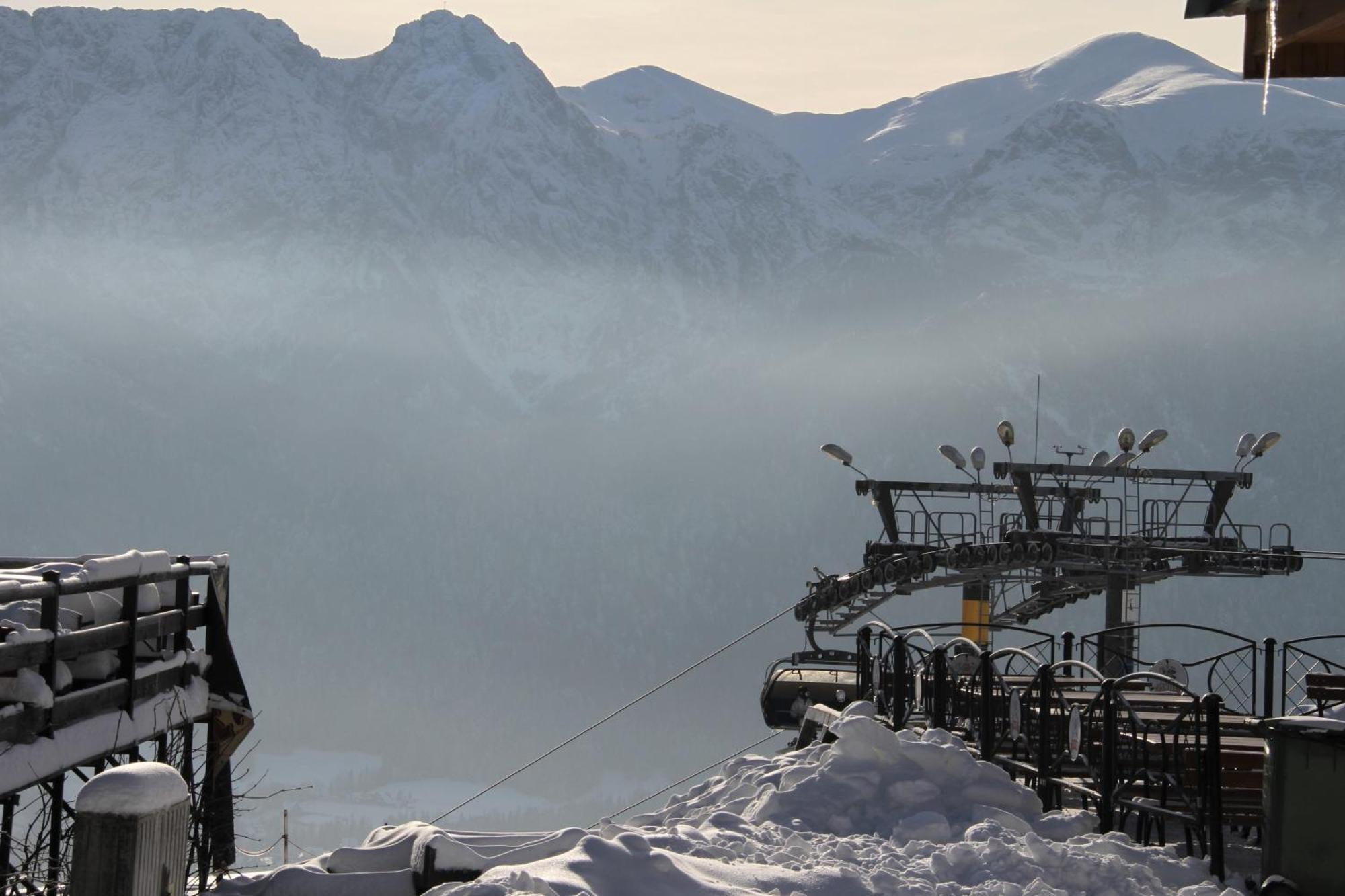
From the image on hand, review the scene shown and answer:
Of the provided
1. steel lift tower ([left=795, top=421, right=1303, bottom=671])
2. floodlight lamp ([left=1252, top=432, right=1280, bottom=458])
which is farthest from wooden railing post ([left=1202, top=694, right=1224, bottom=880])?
floodlight lamp ([left=1252, top=432, right=1280, bottom=458])

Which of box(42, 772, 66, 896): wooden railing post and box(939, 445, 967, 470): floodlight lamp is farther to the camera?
box(939, 445, 967, 470): floodlight lamp

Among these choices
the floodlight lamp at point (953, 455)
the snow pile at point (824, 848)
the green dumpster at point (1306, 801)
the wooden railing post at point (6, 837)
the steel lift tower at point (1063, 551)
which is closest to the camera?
the green dumpster at point (1306, 801)

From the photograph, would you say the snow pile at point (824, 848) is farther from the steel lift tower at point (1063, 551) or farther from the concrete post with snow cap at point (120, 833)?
the steel lift tower at point (1063, 551)

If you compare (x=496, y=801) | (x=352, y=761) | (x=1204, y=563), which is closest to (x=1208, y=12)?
(x=1204, y=563)

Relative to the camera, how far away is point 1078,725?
961 centimetres

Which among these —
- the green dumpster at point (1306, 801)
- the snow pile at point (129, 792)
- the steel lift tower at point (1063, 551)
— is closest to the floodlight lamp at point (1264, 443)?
the steel lift tower at point (1063, 551)

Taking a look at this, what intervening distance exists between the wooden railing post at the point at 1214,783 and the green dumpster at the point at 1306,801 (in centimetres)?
94

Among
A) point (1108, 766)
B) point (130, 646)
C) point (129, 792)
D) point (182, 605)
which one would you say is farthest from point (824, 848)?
point (182, 605)

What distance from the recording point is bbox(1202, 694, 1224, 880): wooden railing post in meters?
8.20

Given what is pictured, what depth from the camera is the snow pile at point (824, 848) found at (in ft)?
24.7

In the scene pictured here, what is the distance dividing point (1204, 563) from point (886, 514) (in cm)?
736

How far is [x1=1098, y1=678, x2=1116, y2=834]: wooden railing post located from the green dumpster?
1779mm

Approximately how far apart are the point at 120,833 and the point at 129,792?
0.19 m

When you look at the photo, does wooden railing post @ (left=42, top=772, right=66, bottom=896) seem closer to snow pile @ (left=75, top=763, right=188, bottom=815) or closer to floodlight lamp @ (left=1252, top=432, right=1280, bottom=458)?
snow pile @ (left=75, top=763, right=188, bottom=815)
